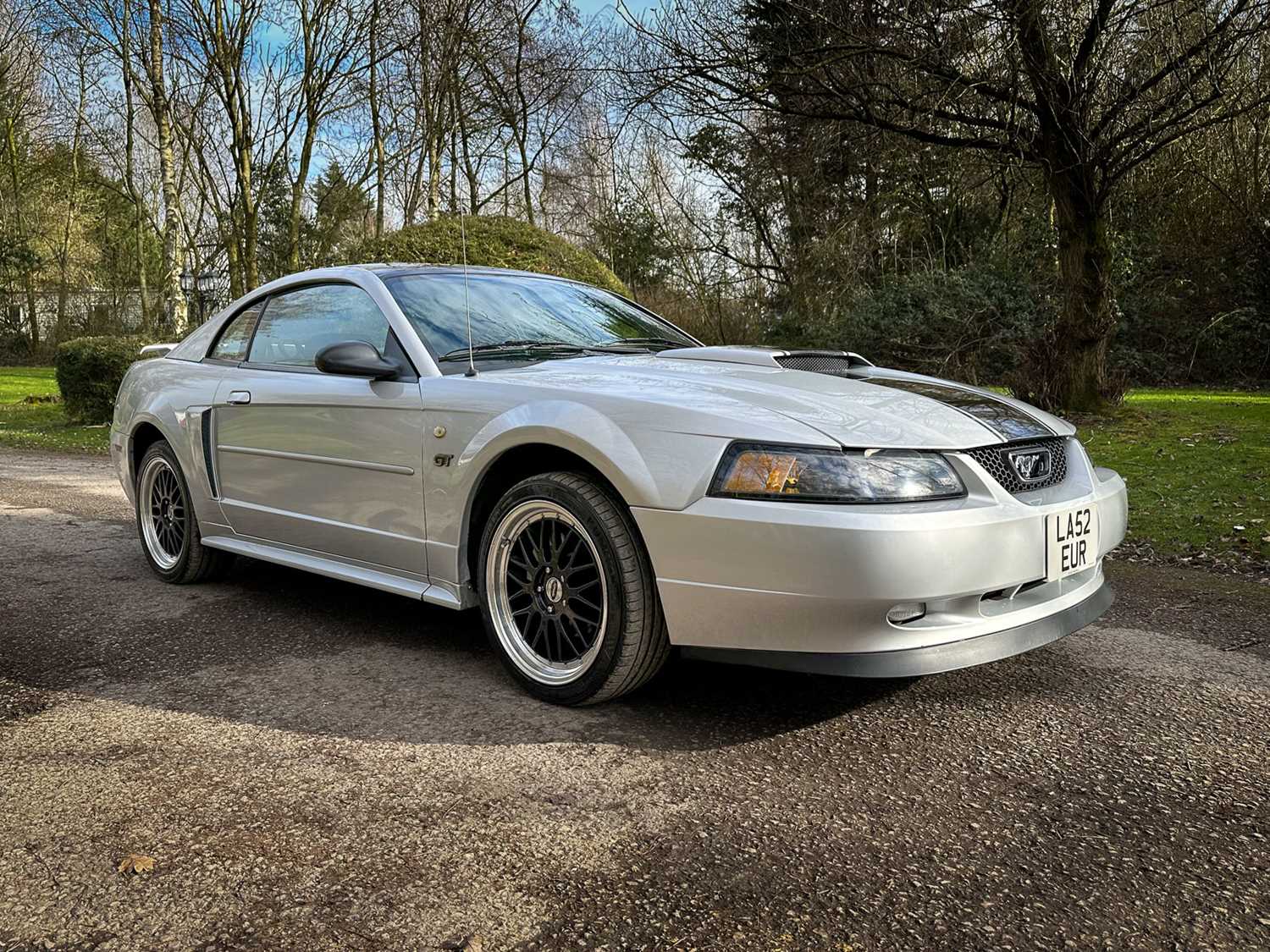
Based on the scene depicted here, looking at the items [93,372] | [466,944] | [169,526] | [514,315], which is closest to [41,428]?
[93,372]

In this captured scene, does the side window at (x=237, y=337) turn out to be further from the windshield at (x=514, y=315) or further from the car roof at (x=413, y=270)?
the windshield at (x=514, y=315)

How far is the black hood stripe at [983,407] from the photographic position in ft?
10.5

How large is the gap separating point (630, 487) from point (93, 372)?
1249 centimetres

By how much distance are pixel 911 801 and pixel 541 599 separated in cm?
132

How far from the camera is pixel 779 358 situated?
368 cm

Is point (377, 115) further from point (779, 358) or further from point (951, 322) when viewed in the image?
point (779, 358)

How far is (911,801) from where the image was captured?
2521mm

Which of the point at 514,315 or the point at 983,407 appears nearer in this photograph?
the point at 983,407

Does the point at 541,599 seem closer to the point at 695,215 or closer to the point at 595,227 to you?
the point at 695,215

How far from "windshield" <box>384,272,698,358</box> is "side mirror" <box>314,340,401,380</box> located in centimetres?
23

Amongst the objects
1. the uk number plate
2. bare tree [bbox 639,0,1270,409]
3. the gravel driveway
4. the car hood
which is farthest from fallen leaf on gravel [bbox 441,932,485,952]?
bare tree [bbox 639,0,1270,409]

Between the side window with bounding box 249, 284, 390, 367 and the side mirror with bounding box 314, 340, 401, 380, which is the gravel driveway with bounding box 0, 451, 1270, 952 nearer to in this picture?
the side mirror with bounding box 314, 340, 401, 380

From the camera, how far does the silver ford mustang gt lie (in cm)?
273

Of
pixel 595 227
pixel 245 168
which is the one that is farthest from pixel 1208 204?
pixel 245 168
